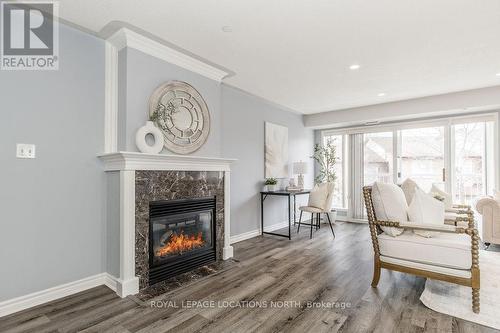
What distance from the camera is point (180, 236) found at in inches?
119

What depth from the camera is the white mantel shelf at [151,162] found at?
8.09ft

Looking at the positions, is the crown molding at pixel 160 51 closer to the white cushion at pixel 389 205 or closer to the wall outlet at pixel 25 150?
the wall outlet at pixel 25 150

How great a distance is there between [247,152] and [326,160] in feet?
8.44

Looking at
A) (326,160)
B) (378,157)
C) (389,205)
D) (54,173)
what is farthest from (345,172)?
(54,173)

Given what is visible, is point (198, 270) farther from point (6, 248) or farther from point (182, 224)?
point (6, 248)

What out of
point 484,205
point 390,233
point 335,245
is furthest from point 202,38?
point 484,205

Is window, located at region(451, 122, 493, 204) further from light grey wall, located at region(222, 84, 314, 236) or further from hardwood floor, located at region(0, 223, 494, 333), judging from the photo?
light grey wall, located at region(222, 84, 314, 236)

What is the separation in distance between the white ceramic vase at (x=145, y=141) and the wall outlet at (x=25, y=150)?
83 centimetres

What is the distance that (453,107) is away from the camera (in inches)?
179

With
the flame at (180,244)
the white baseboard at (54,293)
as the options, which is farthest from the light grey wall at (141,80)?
the white baseboard at (54,293)

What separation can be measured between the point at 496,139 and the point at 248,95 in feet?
14.4

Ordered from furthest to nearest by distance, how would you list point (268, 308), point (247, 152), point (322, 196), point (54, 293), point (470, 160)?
point (470, 160) → point (322, 196) → point (247, 152) → point (54, 293) → point (268, 308)

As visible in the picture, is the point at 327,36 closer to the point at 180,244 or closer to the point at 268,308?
the point at 268,308

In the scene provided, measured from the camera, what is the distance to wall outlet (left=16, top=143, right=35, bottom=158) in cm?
220
